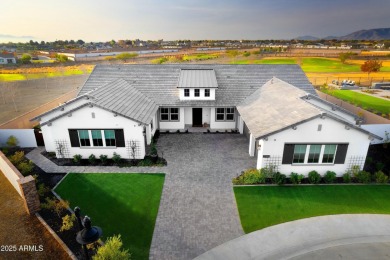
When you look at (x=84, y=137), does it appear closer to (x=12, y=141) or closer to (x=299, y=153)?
(x=12, y=141)

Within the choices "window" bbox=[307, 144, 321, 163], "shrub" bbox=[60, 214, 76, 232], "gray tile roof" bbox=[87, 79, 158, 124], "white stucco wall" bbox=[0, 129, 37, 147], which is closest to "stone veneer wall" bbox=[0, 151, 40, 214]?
"shrub" bbox=[60, 214, 76, 232]

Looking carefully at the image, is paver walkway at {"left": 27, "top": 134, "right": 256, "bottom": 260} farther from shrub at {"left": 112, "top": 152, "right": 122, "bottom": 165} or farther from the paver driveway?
shrub at {"left": 112, "top": 152, "right": 122, "bottom": 165}

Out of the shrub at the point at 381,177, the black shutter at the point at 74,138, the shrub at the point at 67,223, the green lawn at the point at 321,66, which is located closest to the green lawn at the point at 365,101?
the shrub at the point at 381,177

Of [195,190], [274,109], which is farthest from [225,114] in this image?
[195,190]

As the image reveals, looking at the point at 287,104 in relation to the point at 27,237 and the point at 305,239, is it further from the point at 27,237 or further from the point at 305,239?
the point at 27,237

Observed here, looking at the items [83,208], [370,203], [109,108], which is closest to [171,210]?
[83,208]

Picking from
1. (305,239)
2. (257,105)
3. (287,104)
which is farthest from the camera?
(257,105)
